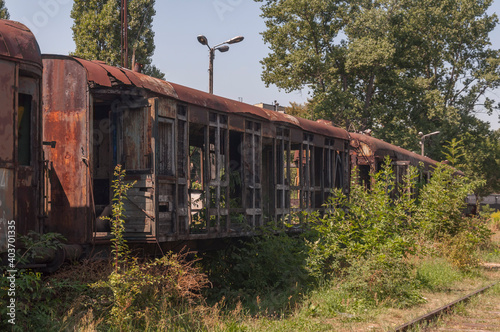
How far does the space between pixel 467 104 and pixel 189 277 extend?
32.5m

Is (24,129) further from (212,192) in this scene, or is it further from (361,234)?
(361,234)

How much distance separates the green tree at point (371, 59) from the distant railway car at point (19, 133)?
24923 mm

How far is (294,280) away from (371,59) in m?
22.1

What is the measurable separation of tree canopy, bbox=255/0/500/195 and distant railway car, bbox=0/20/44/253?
982 inches

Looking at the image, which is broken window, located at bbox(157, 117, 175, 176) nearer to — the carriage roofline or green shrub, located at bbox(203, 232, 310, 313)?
the carriage roofline

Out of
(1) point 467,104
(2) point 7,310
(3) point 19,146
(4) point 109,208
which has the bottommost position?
(2) point 7,310

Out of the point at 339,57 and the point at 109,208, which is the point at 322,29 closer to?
the point at 339,57

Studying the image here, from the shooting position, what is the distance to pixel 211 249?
34.5 feet

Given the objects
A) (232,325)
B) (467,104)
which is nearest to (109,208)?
(232,325)

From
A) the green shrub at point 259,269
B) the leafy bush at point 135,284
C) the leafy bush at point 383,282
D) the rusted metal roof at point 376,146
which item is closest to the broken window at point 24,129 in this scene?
the leafy bush at point 135,284

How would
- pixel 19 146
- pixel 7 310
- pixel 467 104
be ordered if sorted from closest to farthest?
1. pixel 7 310
2. pixel 19 146
3. pixel 467 104

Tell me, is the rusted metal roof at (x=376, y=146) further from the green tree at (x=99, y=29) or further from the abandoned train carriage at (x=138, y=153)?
the green tree at (x=99, y=29)

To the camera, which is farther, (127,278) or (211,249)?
(211,249)

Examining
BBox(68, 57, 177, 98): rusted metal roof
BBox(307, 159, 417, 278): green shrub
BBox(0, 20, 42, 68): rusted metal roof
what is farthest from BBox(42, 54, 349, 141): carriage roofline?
BBox(307, 159, 417, 278): green shrub
